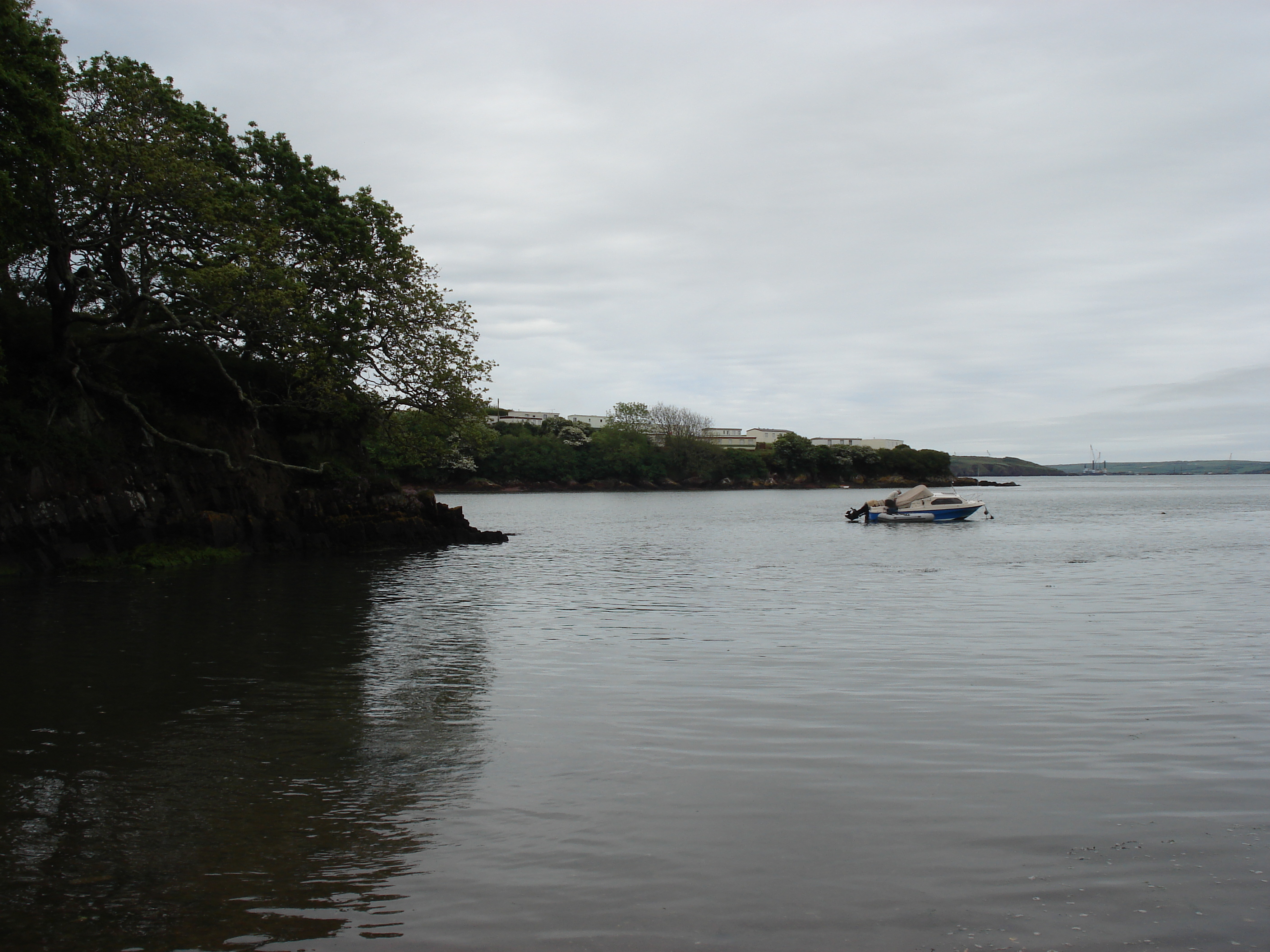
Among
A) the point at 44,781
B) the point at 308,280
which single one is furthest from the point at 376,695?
the point at 308,280

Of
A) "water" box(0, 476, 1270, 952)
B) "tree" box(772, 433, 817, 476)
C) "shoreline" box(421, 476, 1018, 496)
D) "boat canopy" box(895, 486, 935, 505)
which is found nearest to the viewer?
"water" box(0, 476, 1270, 952)

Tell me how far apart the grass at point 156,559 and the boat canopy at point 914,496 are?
1714 inches

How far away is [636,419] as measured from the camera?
169 metres

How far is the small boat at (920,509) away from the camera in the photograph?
58.8m

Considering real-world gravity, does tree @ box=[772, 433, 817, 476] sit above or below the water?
above

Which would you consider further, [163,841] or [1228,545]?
[1228,545]

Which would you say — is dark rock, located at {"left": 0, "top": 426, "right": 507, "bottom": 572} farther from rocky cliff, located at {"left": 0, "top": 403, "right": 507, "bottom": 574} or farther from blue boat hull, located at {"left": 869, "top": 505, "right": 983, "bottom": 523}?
blue boat hull, located at {"left": 869, "top": 505, "right": 983, "bottom": 523}

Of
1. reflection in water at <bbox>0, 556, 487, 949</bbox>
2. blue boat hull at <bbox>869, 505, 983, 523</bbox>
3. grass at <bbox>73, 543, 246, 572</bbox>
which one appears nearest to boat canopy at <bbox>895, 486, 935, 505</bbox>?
blue boat hull at <bbox>869, 505, 983, 523</bbox>

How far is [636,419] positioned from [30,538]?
145263 millimetres

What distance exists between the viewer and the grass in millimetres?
27156

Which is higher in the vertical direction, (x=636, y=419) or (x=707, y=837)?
(x=636, y=419)

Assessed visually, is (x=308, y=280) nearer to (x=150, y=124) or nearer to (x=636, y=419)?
(x=150, y=124)

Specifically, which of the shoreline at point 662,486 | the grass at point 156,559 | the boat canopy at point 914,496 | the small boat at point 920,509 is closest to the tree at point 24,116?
the grass at point 156,559

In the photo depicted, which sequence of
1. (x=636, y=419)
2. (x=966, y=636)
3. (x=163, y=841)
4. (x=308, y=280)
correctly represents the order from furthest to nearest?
(x=636, y=419) → (x=308, y=280) → (x=966, y=636) → (x=163, y=841)
